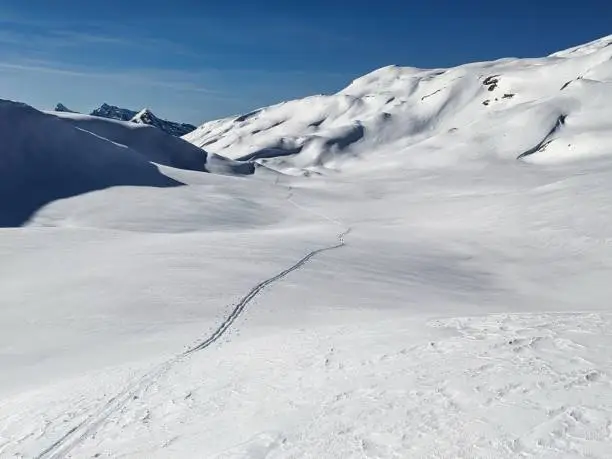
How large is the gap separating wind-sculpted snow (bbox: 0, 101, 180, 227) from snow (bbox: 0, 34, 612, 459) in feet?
1.27

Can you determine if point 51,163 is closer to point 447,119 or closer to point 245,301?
point 245,301

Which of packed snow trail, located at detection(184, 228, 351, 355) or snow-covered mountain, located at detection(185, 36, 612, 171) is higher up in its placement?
snow-covered mountain, located at detection(185, 36, 612, 171)

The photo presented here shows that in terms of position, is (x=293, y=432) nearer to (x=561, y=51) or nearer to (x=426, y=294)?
(x=426, y=294)

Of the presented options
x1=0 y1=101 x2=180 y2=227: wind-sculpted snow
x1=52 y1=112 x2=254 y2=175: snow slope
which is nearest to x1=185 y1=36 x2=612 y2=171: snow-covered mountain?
x1=52 y1=112 x2=254 y2=175: snow slope

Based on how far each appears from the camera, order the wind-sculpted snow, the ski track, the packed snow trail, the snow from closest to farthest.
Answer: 1. the snow
2. the ski track
3. the packed snow trail
4. the wind-sculpted snow

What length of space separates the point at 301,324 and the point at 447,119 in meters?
127

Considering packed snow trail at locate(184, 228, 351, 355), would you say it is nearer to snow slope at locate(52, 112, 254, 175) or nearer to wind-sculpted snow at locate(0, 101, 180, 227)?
wind-sculpted snow at locate(0, 101, 180, 227)

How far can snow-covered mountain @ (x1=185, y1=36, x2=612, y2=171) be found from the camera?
95.8m

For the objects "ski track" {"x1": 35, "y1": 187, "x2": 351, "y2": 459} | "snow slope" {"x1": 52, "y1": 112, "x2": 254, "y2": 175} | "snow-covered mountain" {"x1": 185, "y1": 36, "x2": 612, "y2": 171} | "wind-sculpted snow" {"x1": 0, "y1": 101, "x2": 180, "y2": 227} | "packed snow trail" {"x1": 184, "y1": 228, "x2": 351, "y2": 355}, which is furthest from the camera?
"snow-covered mountain" {"x1": 185, "y1": 36, "x2": 612, "y2": 171}

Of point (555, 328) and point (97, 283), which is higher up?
point (555, 328)

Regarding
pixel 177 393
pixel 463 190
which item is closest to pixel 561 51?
pixel 463 190

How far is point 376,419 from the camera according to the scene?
31.4 feet

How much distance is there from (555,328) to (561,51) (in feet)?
637

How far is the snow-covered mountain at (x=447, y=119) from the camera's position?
95812 mm
